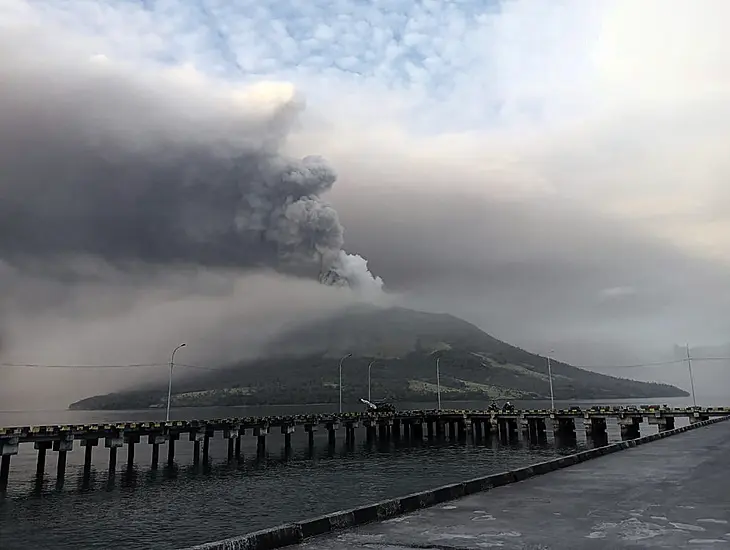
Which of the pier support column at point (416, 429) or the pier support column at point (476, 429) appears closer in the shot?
the pier support column at point (476, 429)

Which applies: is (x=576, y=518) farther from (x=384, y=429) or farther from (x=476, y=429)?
(x=476, y=429)

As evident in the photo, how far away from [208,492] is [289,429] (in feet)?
138

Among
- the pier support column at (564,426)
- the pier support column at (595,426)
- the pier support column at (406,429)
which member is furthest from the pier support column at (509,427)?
the pier support column at (406,429)

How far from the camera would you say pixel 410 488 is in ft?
148

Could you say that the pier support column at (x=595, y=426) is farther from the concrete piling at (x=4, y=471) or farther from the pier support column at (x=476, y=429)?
the concrete piling at (x=4, y=471)

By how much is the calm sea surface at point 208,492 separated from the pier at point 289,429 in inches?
99.8

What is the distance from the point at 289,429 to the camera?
89.8m

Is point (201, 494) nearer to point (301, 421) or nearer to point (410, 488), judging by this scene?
point (410, 488)

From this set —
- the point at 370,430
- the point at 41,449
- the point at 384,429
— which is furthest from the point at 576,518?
the point at 384,429

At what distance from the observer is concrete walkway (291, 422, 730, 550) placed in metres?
11.8

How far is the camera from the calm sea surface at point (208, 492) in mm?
32875

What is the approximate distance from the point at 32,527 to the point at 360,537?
32.3 m

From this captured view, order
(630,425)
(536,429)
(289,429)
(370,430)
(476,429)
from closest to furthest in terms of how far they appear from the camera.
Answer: (289,429) → (630,425) → (536,429) → (370,430) → (476,429)

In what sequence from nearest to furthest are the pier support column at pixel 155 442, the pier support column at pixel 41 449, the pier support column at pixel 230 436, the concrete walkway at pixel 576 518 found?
the concrete walkway at pixel 576 518, the pier support column at pixel 41 449, the pier support column at pixel 155 442, the pier support column at pixel 230 436
